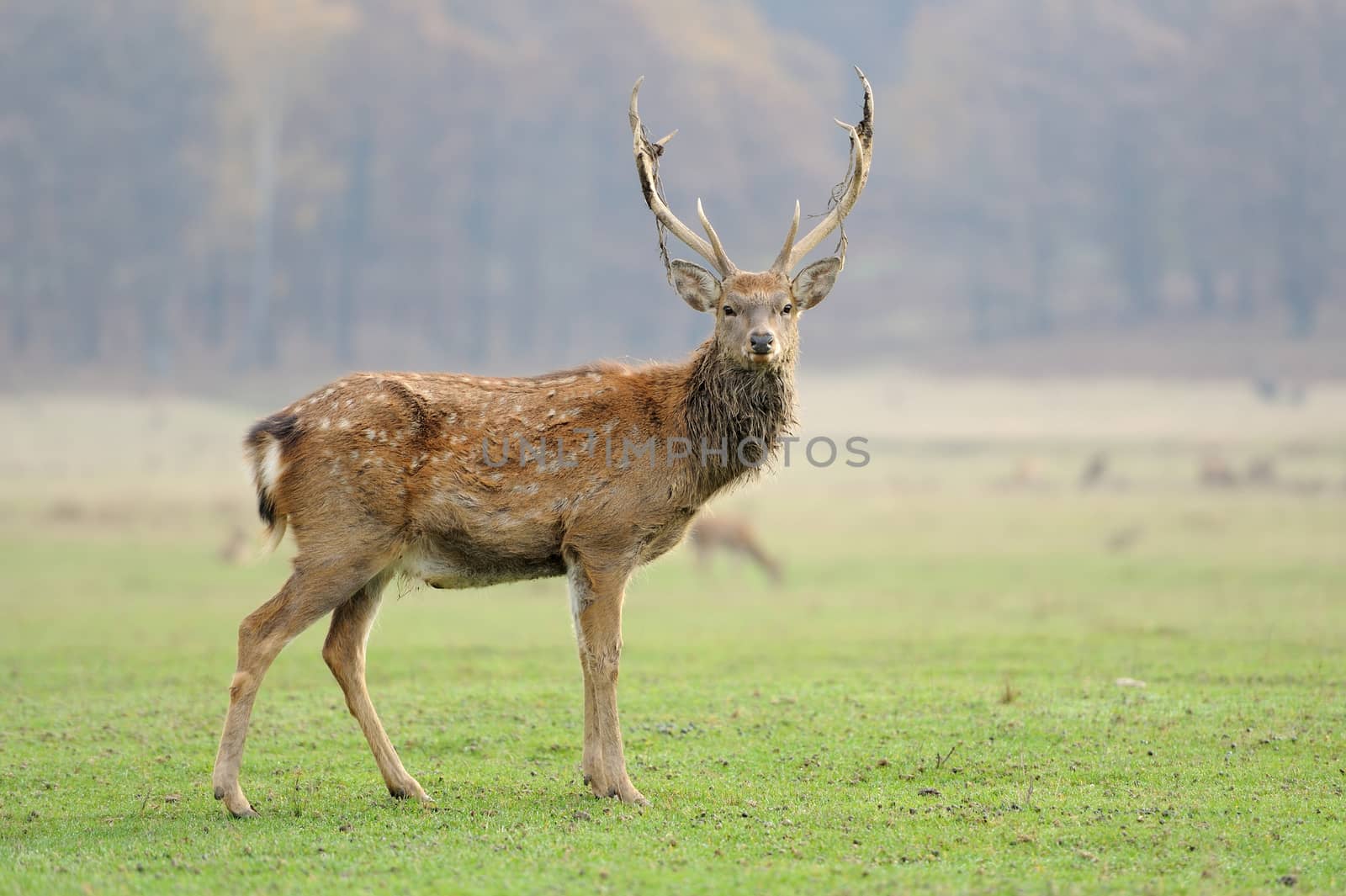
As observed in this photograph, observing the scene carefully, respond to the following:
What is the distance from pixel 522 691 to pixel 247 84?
80288mm

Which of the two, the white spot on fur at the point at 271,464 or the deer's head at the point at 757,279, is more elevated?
the deer's head at the point at 757,279

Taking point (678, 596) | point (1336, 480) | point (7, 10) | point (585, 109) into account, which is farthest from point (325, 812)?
point (7, 10)

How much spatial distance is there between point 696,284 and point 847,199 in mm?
1310

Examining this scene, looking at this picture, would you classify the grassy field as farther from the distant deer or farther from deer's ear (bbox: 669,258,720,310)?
the distant deer

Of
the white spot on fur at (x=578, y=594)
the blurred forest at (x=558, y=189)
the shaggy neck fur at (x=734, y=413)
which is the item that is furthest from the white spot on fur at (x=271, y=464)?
the blurred forest at (x=558, y=189)

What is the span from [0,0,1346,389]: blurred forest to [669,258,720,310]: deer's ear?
64.4m

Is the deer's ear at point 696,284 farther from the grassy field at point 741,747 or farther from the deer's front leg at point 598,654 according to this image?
the deer's front leg at point 598,654

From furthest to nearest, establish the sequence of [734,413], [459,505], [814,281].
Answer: [814,281]
[734,413]
[459,505]

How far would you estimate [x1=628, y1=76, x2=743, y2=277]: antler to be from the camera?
11258 millimetres

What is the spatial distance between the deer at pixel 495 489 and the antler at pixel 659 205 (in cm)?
29

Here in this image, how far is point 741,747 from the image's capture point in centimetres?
1153

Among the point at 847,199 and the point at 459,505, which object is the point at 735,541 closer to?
the point at 847,199

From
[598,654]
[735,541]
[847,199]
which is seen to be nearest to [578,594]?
[598,654]

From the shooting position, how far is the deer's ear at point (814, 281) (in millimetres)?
11422
